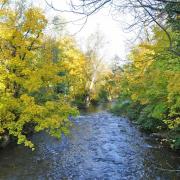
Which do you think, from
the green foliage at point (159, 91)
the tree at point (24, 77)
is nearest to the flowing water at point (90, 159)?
the tree at point (24, 77)

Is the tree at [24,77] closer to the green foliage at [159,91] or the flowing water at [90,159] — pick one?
the flowing water at [90,159]

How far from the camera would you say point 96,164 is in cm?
1254

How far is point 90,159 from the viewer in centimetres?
1326

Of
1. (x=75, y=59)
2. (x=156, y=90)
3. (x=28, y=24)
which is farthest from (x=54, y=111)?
(x=75, y=59)

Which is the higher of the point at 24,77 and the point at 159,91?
the point at 24,77

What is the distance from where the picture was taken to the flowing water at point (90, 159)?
37.0ft

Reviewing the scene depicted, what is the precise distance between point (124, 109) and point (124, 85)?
10.7ft

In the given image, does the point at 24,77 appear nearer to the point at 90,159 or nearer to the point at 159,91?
the point at 90,159

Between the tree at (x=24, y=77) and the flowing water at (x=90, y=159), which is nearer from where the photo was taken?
the flowing water at (x=90, y=159)

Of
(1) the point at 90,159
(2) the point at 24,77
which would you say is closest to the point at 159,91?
(1) the point at 90,159

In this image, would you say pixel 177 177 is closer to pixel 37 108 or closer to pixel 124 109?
pixel 37 108

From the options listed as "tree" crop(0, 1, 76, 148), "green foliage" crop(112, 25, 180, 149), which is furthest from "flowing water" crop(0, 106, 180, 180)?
"green foliage" crop(112, 25, 180, 149)

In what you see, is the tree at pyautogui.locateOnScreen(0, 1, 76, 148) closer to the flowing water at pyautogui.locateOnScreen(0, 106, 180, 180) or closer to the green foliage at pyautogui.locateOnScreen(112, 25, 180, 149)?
the flowing water at pyautogui.locateOnScreen(0, 106, 180, 180)

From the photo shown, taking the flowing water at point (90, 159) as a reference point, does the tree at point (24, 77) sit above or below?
above
